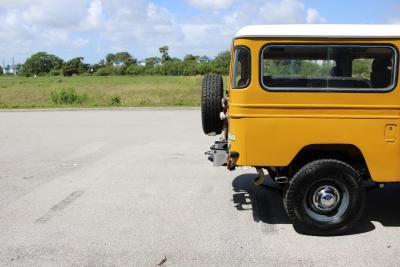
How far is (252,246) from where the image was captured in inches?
181

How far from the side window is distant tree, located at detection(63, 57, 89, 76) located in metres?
128

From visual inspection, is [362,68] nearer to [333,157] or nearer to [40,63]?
[333,157]

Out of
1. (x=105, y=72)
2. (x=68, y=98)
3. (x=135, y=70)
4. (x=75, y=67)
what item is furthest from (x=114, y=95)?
(x=75, y=67)

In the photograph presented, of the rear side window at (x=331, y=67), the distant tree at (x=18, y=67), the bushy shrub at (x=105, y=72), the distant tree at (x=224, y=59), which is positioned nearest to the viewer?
the rear side window at (x=331, y=67)

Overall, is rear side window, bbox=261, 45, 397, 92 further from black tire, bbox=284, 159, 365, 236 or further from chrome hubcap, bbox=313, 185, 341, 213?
chrome hubcap, bbox=313, 185, 341, 213

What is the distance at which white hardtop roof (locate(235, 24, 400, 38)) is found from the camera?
4.62 metres

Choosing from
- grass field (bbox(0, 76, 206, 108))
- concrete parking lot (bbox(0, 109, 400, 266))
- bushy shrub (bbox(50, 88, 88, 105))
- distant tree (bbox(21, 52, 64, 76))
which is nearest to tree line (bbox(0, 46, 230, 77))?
distant tree (bbox(21, 52, 64, 76))

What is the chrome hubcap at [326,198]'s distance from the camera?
4879 millimetres

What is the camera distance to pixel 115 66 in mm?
124562

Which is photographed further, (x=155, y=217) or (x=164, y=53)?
(x=164, y=53)

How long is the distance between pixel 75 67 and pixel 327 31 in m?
132

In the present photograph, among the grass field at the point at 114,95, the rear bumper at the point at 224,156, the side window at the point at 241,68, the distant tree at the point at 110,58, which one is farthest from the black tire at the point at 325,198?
the distant tree at the point at 110,58

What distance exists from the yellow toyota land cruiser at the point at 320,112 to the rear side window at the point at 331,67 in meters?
0.01

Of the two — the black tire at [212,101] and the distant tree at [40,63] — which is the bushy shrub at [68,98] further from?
the distant tree at [40,63]
